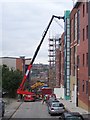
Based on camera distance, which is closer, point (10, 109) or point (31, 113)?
point (31, 113)

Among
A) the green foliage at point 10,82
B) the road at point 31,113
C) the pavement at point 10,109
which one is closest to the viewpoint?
the road at point 31,113

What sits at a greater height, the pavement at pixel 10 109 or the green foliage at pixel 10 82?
the green foliage at pixel 10 82

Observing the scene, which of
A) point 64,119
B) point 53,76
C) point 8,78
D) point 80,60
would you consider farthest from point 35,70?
point 64,119

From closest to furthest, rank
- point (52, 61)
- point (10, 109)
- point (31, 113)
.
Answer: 1. point (31, 113)
2. point (10, 109)
3. point (52, 61)

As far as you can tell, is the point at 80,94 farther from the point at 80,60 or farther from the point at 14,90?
the point at 14,90

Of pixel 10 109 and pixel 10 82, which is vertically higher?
pixel 10 82

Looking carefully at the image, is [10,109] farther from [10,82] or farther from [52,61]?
[52,61]

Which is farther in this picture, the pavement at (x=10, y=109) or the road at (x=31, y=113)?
the pavement at (x=10, y=109)

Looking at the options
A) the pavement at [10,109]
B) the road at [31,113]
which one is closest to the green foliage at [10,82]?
the pavement at [10,109]

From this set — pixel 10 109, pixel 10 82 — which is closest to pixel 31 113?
pixel 10 109

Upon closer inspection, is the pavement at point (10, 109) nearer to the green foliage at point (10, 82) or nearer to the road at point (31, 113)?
the road at point (31, 113)

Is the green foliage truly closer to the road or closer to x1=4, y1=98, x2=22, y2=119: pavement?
x1=4, y1=98, x2=22, y2=119: pavement

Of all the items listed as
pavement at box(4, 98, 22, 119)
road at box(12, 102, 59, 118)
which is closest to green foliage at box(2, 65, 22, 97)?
pavement at box(4, 98, 22, 119)

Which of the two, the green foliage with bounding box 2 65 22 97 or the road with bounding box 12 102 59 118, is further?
the green foliage with bounding box 2 65 22 97
